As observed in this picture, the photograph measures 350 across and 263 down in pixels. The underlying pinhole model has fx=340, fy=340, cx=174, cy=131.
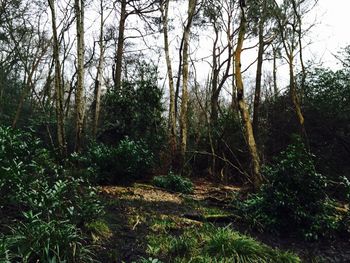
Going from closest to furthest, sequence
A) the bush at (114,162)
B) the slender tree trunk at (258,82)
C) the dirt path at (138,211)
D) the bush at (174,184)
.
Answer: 1. the dirt path at (138,211)
2. the bush at (114,162)
3. the bush at (174,184)
4. the slender tree trunk at (258,82)

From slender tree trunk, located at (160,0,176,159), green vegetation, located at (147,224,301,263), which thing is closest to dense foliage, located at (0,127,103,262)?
green vegetation, located at (147,224,301,263)

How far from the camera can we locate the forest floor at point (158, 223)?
4.64 meters

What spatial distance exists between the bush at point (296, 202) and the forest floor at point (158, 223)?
26 centimetres

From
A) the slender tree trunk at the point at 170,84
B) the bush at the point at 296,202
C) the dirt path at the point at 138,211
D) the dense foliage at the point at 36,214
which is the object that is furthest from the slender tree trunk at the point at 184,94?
the dense foliage at the point at 36,214

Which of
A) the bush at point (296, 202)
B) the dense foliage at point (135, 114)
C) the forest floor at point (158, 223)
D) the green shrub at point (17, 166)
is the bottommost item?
the forest floor at point (158, 223)

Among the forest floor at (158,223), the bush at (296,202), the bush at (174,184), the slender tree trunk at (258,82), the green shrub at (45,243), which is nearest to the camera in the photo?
the green shrub at (45,243)

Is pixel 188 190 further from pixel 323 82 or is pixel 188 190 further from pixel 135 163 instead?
pixel 323 82

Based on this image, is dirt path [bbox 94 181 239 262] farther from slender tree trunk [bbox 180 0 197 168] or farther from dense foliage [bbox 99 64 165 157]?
dense foliage [bbox 99 64 165 157]

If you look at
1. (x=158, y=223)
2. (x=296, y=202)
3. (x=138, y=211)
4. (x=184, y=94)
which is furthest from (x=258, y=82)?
(x=158, y=223)

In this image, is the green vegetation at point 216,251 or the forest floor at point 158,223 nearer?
the green vegetation at point 216,251

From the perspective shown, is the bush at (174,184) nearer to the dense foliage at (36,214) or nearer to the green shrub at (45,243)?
the dense foliage at (36,214)

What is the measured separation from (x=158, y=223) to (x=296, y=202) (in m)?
2.55

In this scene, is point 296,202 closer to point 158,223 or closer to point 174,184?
point 158,223

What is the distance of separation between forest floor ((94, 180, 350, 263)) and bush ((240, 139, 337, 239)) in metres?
0.26
